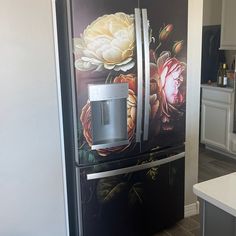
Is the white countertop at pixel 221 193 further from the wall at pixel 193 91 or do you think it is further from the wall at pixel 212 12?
the wall at pixel 212 12

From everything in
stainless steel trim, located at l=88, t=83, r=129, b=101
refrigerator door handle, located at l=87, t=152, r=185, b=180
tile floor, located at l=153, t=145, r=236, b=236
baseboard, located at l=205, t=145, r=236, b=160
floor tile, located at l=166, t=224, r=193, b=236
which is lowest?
floor tile, located at l=166, t=224, r=193, b=236

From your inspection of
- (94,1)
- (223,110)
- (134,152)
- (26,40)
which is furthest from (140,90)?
(223,110)

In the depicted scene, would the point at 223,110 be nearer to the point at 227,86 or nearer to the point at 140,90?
the point at 227,86

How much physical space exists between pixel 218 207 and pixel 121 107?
111 centimetres

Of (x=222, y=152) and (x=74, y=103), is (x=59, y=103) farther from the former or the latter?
(x=222, y=152)

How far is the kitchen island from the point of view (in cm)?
123

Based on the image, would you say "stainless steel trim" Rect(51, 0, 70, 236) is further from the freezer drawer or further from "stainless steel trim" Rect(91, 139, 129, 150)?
"stainless steel trim" Rect(91, 139, 129, 150)

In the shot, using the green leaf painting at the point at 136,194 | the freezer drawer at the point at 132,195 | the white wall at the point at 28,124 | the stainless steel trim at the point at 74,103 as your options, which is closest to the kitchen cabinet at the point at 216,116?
the freezer drawer at the point at 132,195

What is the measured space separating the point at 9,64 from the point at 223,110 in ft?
10.2

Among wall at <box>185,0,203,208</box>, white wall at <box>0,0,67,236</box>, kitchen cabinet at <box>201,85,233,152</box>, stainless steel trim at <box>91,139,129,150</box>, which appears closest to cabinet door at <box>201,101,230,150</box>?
kitchen cabinet at <box>201,85,233,152</box>

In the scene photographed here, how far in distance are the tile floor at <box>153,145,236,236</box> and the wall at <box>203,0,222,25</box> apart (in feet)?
5.81

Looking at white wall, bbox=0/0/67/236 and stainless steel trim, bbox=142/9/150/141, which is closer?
white wall, bbox=0/0/67/236

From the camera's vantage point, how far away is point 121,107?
7.33 feet

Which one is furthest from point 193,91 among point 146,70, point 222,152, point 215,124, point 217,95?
point 222,152
